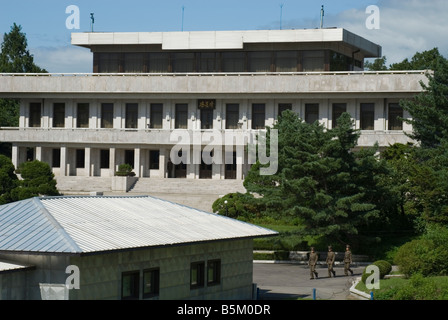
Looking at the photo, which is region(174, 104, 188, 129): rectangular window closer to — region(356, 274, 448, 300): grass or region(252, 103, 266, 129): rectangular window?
region(252, 103, 266, 129): rectangular window

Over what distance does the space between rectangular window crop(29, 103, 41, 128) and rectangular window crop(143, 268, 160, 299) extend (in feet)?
167

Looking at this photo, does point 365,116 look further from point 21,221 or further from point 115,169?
point 21,221

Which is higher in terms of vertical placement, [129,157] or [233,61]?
[233,61]

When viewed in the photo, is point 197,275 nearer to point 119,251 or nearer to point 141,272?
point 141,272

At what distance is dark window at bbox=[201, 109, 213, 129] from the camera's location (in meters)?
70.9

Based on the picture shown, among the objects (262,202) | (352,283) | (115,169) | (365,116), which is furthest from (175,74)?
(352,283)

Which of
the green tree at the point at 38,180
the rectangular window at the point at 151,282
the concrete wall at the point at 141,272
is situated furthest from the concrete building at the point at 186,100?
the rectangular window at the point at 151,282

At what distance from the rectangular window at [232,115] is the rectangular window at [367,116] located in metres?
10.2

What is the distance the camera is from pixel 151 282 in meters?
25.7

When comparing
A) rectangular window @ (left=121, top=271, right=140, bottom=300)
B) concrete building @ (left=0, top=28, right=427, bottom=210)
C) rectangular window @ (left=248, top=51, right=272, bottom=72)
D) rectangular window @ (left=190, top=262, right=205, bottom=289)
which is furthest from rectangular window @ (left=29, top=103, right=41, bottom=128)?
rectangular window @ (left=121, top=271, right=140, bottom=300)

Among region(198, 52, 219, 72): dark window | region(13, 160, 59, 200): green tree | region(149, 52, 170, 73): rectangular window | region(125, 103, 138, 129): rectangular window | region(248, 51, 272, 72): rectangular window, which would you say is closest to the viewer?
region(13, 160, 59, 200): green tree

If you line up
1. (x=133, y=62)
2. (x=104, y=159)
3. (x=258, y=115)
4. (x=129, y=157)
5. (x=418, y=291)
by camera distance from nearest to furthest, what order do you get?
(x=418, y=291), (x=258, y=115), (x=129, y=157), (x=104, y=159), (x=133, y=62)

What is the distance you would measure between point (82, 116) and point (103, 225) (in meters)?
49.1

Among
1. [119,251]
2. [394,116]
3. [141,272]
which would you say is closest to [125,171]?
[394,116]
